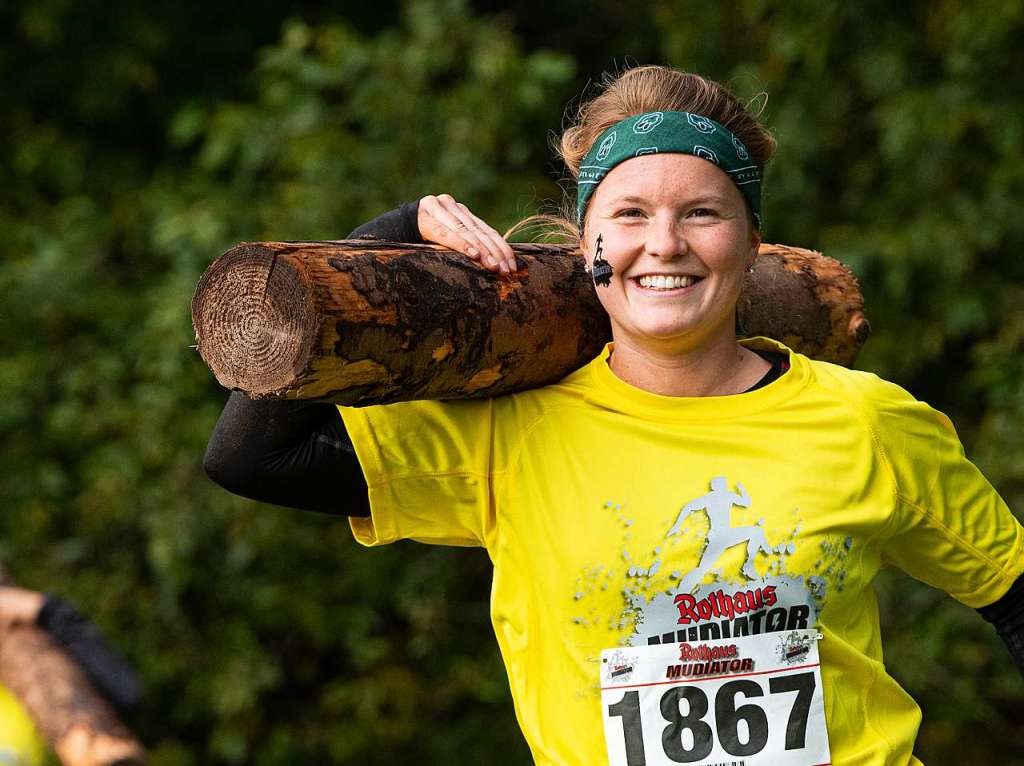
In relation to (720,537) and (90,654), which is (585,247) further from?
(90,654)

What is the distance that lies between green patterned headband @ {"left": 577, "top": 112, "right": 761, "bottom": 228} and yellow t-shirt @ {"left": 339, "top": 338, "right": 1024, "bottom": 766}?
318 millimetres

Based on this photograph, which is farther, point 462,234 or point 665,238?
point 462,234

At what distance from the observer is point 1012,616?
8.69 feet

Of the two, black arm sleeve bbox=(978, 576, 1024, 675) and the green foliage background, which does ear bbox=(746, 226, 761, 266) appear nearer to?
black arm sleeve bbox=(978, 576, 1024, 675)

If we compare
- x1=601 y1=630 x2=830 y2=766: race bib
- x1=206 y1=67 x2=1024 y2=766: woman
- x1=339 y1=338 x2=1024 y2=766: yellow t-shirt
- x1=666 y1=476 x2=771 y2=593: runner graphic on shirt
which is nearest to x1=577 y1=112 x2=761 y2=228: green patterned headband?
x1=206 y1=67 x2=1024 y2=766: woman

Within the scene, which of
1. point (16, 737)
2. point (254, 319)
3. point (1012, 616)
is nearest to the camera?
point (16, 737)

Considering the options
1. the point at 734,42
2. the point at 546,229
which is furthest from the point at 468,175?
the point at 546,229

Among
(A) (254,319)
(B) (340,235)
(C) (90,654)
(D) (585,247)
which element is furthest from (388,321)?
(B) (340,235)

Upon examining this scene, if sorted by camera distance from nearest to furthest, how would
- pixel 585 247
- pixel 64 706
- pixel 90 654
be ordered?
pixel 64 706, pixel 90 654, pixel 585 247

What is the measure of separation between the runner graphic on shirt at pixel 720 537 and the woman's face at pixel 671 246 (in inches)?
10.9

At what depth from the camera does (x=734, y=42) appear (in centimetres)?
634

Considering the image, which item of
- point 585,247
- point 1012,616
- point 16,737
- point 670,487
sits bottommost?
point 1012,616

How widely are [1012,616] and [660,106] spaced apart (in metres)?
1.10

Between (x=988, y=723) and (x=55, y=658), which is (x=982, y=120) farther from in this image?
(x=55, y=658)
